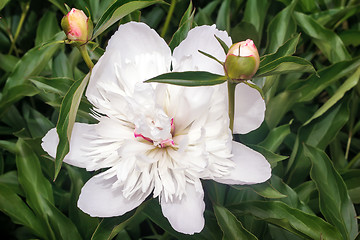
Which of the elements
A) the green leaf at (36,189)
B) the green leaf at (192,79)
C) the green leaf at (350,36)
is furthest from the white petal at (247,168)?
the green leaf at (350,36)

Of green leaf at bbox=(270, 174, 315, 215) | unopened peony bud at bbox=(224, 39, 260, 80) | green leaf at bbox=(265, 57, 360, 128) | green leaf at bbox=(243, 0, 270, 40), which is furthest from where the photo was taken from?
green leaf at bbox=(243, 0, 270, 40)

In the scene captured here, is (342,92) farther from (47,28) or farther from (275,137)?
(47,28)

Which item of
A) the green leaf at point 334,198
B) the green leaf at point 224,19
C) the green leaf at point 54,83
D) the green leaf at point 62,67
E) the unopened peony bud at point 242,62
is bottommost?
the green leaf at point 334,198

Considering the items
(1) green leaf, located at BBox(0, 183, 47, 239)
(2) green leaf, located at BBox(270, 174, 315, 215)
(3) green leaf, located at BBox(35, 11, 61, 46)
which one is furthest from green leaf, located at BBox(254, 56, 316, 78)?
(3) green leaf, located at BBox(35, 11, 61, 46)

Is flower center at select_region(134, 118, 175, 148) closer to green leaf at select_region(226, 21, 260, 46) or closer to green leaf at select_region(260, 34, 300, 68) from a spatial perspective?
green leaf at select_region(260, 34, 300, 68)

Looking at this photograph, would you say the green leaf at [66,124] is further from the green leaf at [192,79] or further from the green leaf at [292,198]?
the green leaf at [292,198]

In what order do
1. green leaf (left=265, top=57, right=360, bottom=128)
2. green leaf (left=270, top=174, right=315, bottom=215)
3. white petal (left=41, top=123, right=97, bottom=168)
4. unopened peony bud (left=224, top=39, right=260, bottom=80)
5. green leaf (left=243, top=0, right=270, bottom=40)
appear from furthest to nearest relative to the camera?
green leaf (left=243, top=0, right=270, bottom=40), green leaf (left=265, top=57, right=360, bottom=128), green leaf (left=270, top=174, right=315, bottom=215), white petal (left=41, top=123, right=97, bottom=168), unopened peony bud (left=224, top=39, right=260, bottom=80)

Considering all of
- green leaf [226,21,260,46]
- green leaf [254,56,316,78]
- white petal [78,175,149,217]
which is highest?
green leaf [254,56,316,78]

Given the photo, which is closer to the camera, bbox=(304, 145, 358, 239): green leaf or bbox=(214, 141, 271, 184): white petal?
bbox=(214, 141, 271, 184): white petal

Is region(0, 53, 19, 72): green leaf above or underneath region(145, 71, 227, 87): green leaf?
underneath
